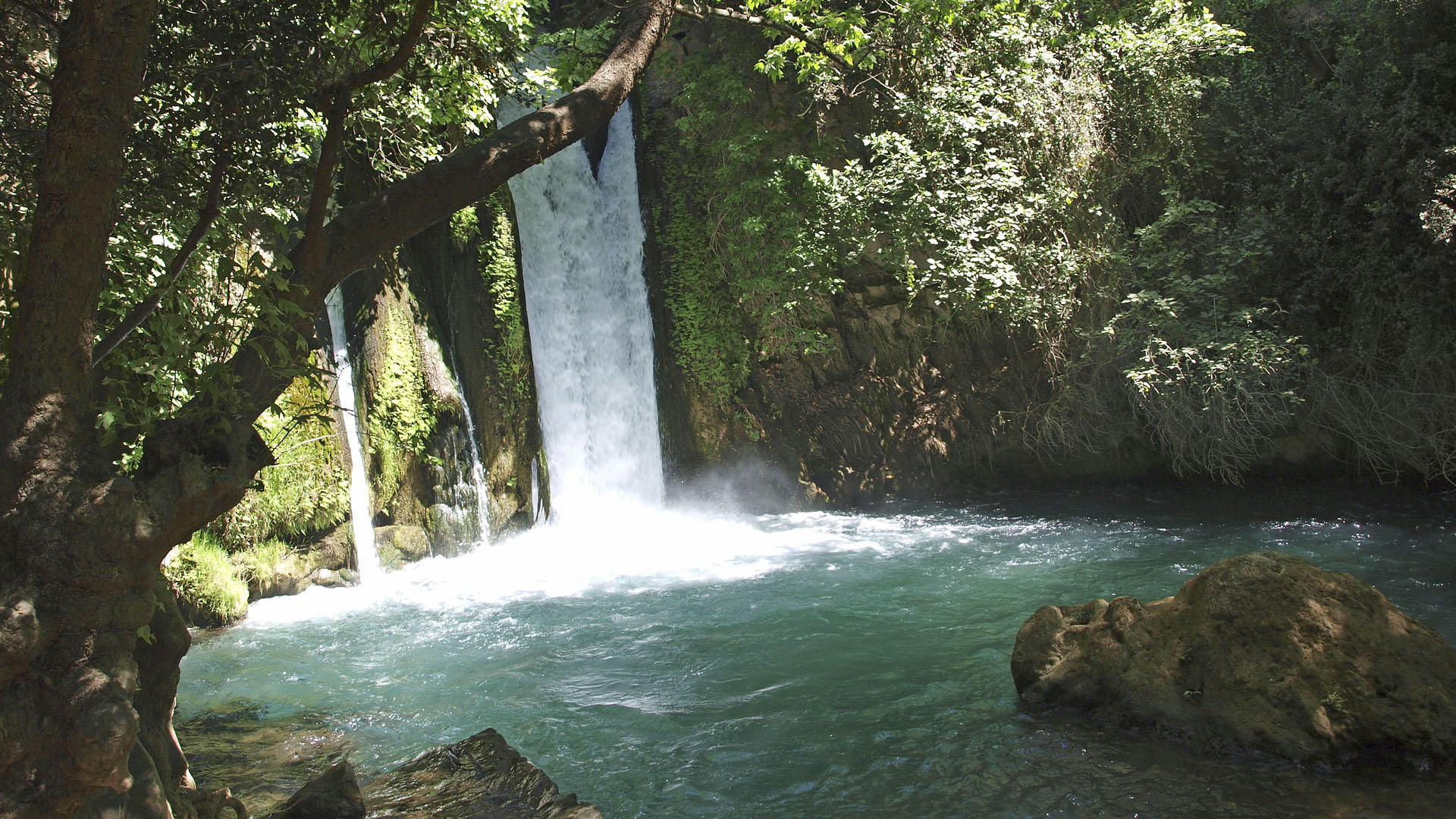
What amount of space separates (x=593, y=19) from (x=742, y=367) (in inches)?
244

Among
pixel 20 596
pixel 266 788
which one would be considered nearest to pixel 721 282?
pixel 266 788

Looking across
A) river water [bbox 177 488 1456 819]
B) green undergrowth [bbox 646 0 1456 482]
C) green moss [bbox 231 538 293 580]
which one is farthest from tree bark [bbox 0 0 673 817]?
green undergrowth [bbox 646 0 1456 482]

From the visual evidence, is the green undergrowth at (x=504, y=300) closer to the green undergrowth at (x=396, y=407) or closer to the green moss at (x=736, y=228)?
the green undergrowth at (x=396, y=407)

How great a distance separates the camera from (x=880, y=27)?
1055 cm

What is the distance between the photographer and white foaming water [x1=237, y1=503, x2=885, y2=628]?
8.87 m

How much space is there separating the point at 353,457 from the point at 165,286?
6915 millimetres

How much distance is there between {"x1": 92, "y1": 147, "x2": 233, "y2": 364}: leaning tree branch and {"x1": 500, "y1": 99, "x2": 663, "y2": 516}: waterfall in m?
8.58

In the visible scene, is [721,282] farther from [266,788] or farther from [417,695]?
[266,788]

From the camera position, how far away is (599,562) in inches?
404

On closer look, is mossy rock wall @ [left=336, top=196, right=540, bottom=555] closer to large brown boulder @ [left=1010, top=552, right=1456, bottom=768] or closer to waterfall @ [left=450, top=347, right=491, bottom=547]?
waterfall @ [left=450, top=347, right=491, bottom=547]

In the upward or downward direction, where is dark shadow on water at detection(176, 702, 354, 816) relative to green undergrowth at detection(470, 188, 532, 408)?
downward

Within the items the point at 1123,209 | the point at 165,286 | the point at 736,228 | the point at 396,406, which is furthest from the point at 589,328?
the point at 165,286

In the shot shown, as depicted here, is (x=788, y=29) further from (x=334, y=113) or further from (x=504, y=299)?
(x=334, y=113)

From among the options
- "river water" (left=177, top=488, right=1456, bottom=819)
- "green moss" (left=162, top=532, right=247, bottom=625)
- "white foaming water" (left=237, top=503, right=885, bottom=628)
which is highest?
"green moss" (left=162, top=532, right=247, bottom=625)
